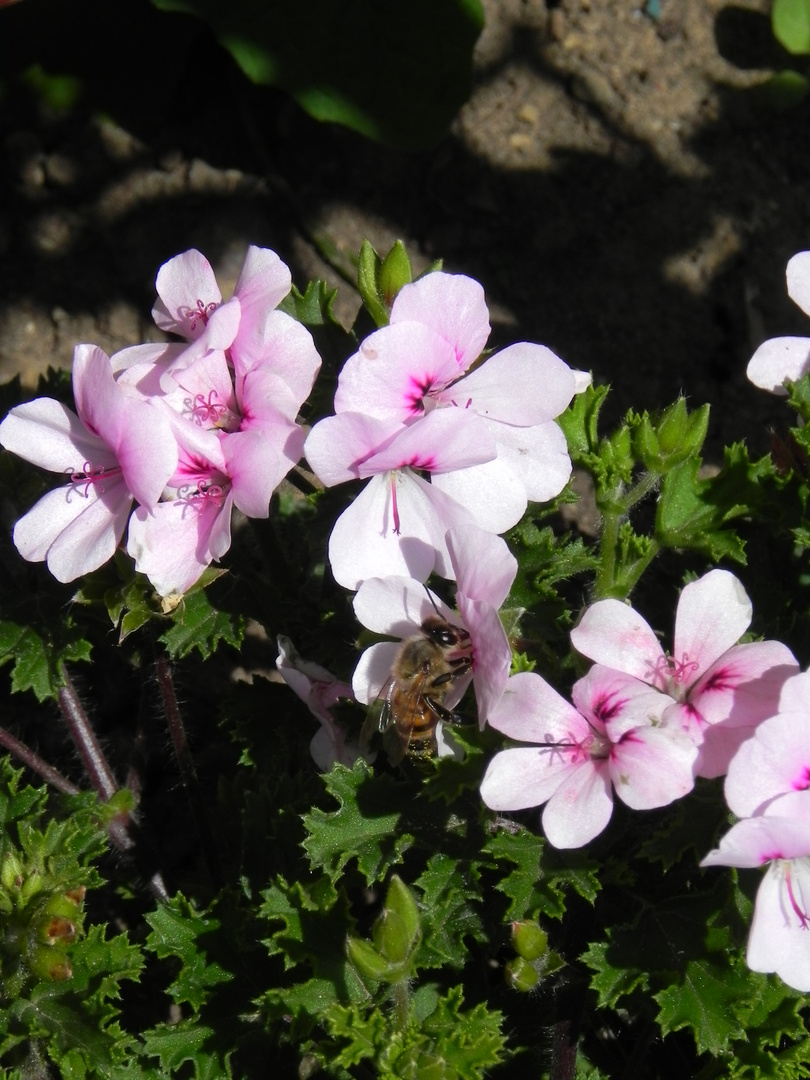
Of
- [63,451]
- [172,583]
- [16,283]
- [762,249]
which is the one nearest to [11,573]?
[63,451]

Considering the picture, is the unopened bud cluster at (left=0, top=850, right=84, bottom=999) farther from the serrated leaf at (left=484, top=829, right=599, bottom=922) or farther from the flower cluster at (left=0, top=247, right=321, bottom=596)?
the serrated leaf at (left=484, top=829, right=599, bottom=922)

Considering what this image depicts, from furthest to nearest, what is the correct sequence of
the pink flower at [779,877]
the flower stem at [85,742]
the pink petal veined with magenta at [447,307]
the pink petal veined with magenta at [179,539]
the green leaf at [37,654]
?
the flower stem at [85,742] → the green leaf at [37,654] → the pink petal veined with magenta at [179,539] → the pink petal veined with magenta at [447,307] → the pink flower at [779,877]

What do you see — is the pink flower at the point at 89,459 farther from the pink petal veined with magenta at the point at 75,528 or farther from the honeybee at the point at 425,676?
the honeybee at the point at 425,676

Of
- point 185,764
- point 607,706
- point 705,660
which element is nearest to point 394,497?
point 607,706

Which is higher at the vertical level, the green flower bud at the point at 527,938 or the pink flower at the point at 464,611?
the pink flower at the point at 464,611

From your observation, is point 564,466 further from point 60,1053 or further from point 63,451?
point 60,1053

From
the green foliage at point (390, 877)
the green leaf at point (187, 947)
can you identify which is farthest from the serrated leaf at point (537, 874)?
the green leaf at point (187, 947)
